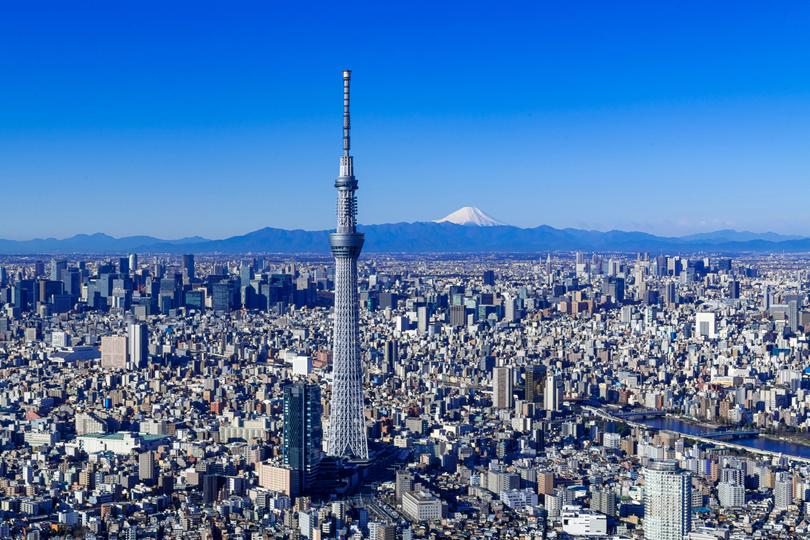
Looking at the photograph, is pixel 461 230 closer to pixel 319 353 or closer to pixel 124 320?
pixel 124 320

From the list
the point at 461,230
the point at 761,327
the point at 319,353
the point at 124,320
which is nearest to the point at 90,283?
the point at 124,320

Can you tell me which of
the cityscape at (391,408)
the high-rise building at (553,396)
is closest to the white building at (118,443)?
the cityscape at (391,408)

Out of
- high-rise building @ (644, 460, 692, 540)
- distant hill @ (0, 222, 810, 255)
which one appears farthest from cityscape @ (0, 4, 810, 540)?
distant hill @ (0, 222, 810, 255)

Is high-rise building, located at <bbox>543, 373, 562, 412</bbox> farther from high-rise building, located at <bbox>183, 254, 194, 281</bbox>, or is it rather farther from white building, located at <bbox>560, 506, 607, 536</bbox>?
high-rise building, located at <bbox>183, 254, 194, 281</bbox>

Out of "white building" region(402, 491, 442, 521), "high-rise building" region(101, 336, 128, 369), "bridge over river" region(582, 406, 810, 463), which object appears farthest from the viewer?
"high-rise building" region(101, 336, 128, 369)

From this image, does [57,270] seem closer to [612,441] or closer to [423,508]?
[612,441]

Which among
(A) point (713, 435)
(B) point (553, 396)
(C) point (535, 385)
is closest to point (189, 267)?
(C) point (535, 385)
